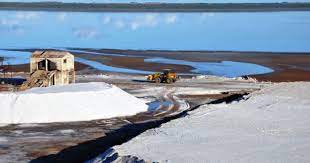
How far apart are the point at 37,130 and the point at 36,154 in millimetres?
5169

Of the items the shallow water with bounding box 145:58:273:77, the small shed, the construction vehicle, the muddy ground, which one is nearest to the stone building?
the small shed

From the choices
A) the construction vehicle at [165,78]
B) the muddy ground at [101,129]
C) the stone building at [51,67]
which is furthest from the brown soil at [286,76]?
the stone building at [51,67]

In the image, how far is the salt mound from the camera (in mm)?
34438

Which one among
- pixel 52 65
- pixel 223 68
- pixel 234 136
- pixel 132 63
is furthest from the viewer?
pixel 132 63

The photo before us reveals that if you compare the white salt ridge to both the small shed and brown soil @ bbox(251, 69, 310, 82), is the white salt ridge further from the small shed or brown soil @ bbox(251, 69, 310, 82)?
brown soil @ bbox(251, 69, 310, 82)

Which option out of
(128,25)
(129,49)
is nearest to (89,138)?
(129,49)

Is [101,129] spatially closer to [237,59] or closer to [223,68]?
[223,68]

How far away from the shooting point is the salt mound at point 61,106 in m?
34.4

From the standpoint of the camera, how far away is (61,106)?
3534 cm

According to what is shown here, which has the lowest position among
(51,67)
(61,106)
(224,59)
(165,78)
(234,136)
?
(224,59)

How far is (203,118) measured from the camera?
3062 centimetres

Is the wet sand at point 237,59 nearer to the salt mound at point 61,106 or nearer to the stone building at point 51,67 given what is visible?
the stone building at point 51,67

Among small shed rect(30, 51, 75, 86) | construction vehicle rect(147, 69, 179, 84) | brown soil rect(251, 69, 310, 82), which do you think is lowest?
brown soil rect(251, 69, 310, 82)

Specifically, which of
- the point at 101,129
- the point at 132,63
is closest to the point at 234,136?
the point at 101,129
